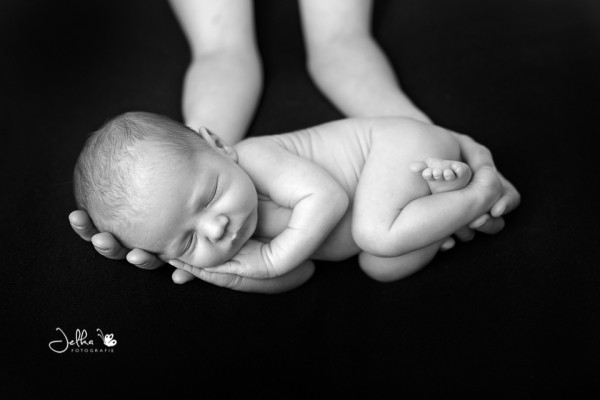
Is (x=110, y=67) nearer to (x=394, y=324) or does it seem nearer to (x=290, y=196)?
(x=290, y=196)

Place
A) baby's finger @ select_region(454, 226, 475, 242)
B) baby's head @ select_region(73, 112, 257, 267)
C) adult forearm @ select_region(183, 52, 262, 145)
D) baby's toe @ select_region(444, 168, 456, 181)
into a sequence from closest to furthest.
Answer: baby's head @ select_region(73, 112, 257, 267), baby's toe @ select_region(444, 168, 456, 181), baby's finger @ select_region(454, 226, 475, 242), adult forearm @ select_region(183, 52, 262, 145)

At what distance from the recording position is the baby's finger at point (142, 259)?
3.52 ft

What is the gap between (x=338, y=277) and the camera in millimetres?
1275

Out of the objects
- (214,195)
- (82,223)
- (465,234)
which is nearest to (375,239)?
(465,234)

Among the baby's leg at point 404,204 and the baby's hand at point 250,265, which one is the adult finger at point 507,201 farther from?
the baby's hand at point 250,265

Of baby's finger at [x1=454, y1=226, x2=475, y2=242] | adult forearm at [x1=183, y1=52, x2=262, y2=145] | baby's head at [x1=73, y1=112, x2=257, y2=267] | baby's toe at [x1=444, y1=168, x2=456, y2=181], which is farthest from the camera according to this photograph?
adult forearm at [x1=183, y1=52, x2=262, y2=145]

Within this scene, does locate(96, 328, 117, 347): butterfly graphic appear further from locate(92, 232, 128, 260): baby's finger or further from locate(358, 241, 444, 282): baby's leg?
locate(358, 241, 444, 282): baby's leg

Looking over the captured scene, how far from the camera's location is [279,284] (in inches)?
48.0

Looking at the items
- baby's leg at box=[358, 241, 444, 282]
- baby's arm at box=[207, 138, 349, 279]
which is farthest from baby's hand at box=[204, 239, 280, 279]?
baby's leg at box=[358, 241, 444, 282]

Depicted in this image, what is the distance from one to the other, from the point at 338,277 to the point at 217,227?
1.12ft

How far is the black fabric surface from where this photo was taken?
1099 millimetres

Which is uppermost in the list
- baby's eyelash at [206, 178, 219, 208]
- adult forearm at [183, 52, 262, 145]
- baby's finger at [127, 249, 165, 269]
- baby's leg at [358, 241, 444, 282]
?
adult forearm at [183, 52, 262, 145]

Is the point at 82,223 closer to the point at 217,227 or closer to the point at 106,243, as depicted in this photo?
the point at 106,243

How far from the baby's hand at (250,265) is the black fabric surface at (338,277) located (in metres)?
0.08
